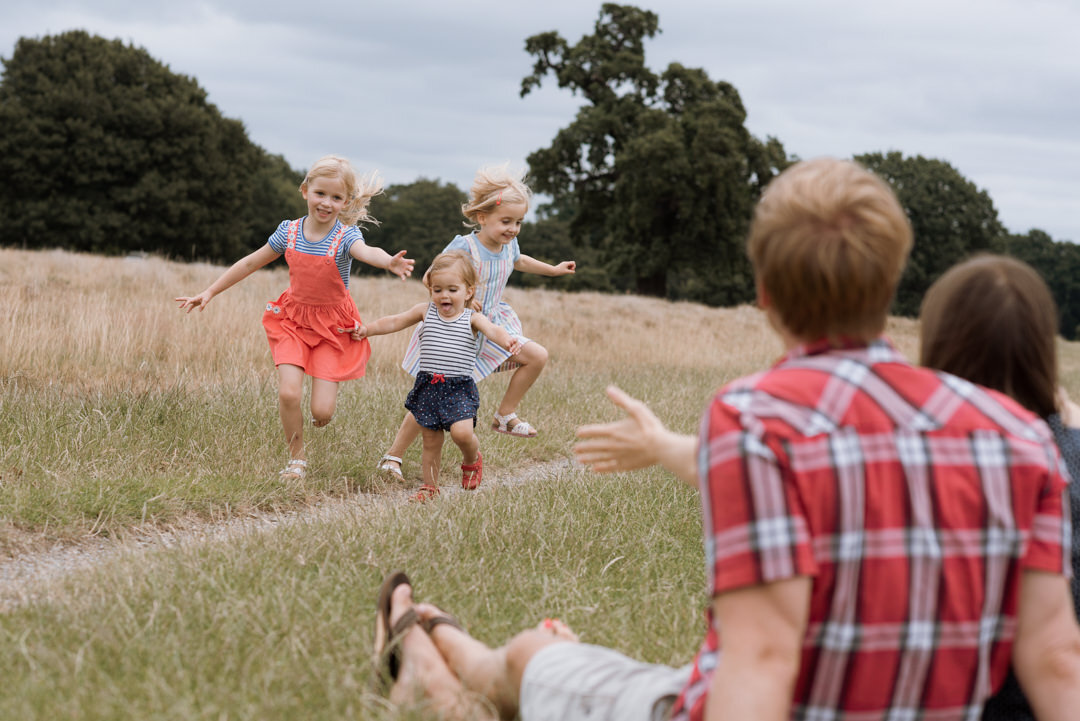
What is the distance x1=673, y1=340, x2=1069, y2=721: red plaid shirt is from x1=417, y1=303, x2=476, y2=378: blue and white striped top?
13.4ft

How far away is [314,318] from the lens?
6.04 metres

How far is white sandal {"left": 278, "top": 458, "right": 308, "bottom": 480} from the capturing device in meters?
5.48

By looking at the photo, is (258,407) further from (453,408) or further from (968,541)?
(968,541)

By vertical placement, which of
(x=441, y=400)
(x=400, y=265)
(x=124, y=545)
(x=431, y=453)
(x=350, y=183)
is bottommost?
(x=124, y=545)

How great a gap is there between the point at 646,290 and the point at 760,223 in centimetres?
3928

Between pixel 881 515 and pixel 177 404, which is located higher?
pixel 881 515

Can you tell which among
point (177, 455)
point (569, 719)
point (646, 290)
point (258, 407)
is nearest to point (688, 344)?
point (258, 407)

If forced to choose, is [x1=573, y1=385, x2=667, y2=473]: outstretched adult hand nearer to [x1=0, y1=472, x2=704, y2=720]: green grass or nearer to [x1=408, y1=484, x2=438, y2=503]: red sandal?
[x1=0, y1=472, x2=704, y2=720]: green grass

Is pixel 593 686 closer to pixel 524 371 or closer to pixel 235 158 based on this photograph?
pixel 524 371

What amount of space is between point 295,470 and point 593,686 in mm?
3790

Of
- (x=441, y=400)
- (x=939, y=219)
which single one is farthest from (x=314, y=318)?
(x=939, y=219)

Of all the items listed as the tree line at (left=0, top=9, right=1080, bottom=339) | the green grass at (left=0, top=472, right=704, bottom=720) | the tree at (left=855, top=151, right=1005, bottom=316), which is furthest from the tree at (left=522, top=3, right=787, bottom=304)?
the green grass at (left=0, top=472, right=704, bottom=720)

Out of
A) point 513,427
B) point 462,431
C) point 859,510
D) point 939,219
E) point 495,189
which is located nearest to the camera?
point 859,510

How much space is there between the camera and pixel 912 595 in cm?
161
